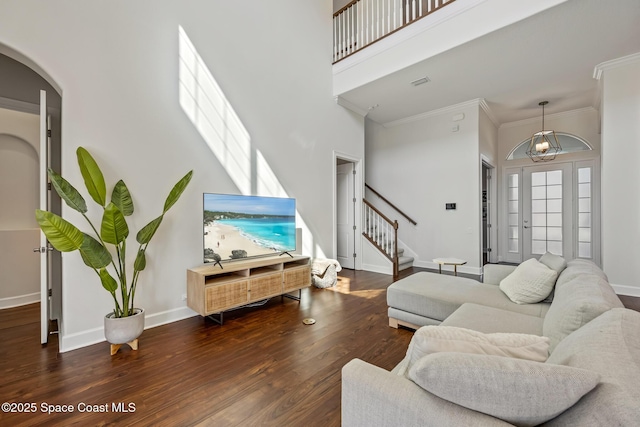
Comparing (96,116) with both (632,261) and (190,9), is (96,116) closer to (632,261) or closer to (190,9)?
(190,9)

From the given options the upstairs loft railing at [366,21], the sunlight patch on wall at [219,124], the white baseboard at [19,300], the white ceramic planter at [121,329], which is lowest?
the white baseboard at [19,300]

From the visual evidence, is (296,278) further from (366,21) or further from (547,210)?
(547,210)

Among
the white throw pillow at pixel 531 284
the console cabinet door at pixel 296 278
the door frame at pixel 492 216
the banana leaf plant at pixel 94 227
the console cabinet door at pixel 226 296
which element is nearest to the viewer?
the banana leaf plant at pixel 94 227

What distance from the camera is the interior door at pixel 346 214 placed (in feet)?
20.4

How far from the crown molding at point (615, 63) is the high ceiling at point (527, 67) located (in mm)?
78

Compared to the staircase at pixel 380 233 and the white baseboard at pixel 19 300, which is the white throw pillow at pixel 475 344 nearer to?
the staircase at pixel 380 233

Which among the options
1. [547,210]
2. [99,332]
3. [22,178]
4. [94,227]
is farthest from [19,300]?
[547,210]

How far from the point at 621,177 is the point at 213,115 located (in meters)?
5.95

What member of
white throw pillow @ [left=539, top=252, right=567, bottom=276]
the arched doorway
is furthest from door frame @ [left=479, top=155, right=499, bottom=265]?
the arched doorway

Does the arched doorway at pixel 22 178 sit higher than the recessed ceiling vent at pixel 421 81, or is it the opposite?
the recessed ceiling vent at pixel 421 81

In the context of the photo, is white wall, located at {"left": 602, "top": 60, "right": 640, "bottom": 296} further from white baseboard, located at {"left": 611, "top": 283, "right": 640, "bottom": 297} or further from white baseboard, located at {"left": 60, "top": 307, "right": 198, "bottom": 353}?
white baseboard, located at {"left": 60, "top": 307, "right": 198, "bottom": 353}

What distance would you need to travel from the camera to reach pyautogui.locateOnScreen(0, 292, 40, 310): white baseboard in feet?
12.1

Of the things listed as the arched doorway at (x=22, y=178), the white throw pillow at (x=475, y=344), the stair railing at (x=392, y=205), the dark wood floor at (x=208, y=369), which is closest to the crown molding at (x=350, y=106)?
the stair railing at (x=392, y=205)

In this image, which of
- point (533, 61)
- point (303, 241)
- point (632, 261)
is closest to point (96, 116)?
point (303, 241)
